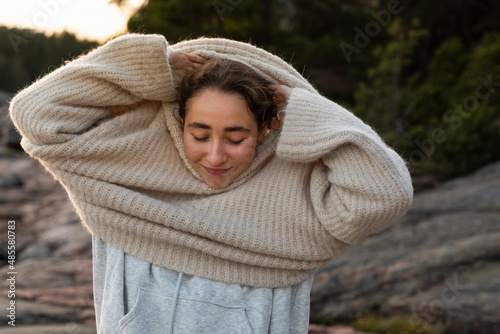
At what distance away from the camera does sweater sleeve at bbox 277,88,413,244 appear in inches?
71.0

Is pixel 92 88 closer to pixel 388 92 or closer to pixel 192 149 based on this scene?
pixel 192 149

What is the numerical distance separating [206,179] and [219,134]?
0.70 ft

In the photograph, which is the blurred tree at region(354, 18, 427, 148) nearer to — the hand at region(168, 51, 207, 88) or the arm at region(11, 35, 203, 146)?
the hand at region(168, 51, 207, 88)

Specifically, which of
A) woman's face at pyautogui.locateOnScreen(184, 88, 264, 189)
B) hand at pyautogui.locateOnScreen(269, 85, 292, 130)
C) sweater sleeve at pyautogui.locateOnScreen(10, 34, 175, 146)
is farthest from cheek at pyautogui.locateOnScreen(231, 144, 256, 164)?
sweater sleeve at pyautogui.locateOnScreen(10, 34, 175, 146)

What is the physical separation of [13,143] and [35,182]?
5251 millimetres

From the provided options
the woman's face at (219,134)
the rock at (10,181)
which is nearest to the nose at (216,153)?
the woman's face at (219,134)

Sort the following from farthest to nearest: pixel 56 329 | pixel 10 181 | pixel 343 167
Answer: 1. pixel 10 181
2. pixel 56 329
3. pixel 343 167

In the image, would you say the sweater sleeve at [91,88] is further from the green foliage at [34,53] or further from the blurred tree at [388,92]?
the green foliage at [34,53]

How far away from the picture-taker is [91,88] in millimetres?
1955

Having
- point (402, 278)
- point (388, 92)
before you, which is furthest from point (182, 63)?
point (388, 92)

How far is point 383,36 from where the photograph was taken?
39.6ft

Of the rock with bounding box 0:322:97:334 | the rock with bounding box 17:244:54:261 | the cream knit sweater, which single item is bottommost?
the rock with bounding box 17:244:54:261

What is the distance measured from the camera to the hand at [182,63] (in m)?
2.08

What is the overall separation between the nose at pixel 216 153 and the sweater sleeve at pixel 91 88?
321 millimetres
